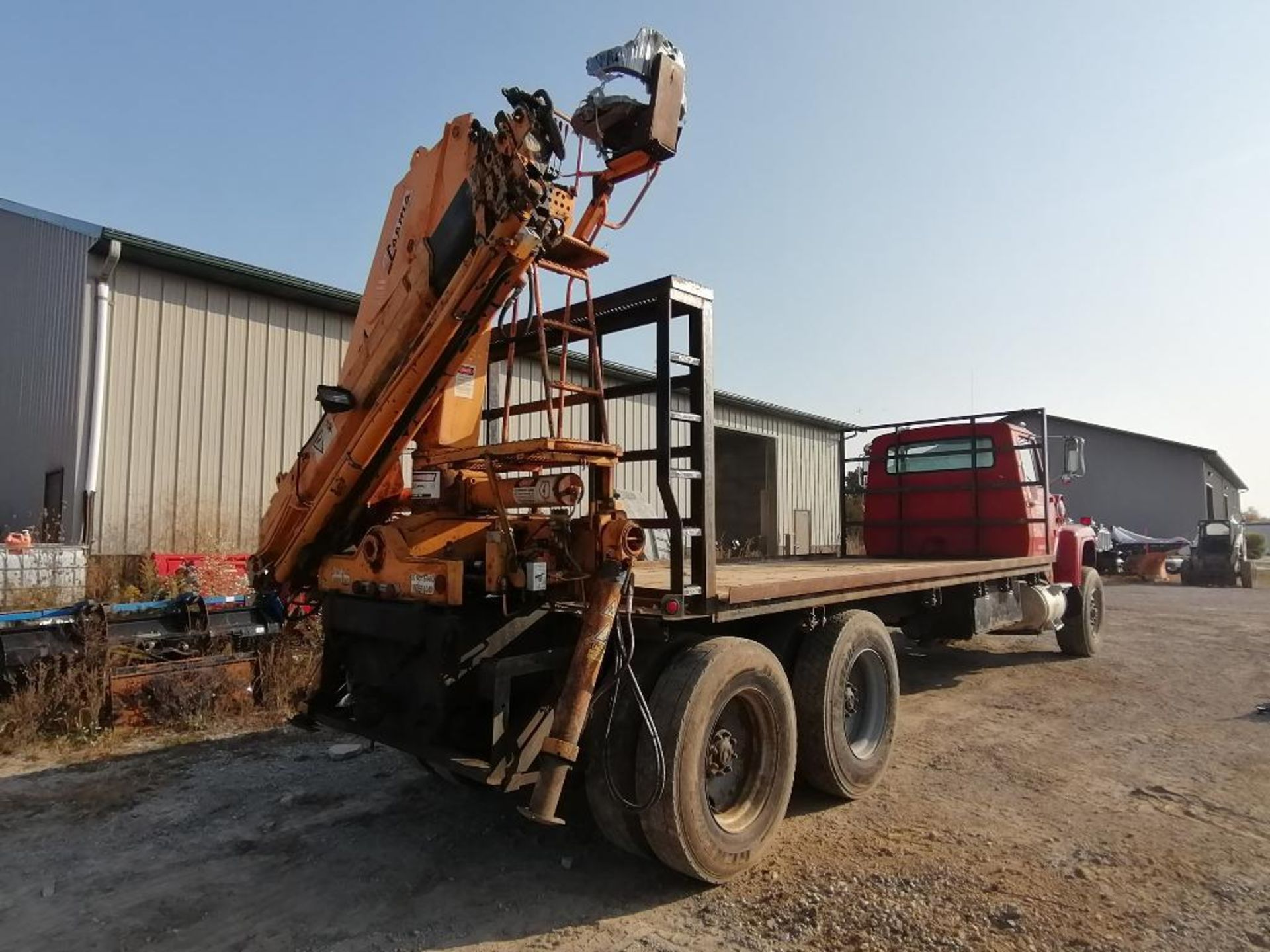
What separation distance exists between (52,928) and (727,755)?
2993 millimetres

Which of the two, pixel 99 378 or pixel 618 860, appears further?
pixel 99 378

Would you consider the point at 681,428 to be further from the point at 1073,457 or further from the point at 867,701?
the point at 1073,457

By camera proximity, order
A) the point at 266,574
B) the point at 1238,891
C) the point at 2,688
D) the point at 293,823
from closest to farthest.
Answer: the point at 1238,891, the point at 293,823, the point at 266,574, the point at 2,688

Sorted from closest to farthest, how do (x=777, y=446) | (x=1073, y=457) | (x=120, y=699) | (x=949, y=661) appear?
1. (x=120, y=699)
2. (x=1073, y=457)
3. (x=949, y=661)
4. (x=777, y=446)

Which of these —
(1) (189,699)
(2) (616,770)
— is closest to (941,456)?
(2) (616,770)

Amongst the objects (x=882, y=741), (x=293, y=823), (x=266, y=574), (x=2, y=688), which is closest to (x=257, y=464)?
(x=2, y=688)

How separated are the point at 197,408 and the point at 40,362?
112 inches

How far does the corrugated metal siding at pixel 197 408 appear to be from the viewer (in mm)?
9625

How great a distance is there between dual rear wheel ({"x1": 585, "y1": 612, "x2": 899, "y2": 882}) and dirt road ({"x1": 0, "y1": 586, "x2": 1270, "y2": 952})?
215 millimetres

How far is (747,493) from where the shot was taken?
21094 mm

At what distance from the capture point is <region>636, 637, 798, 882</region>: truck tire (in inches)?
144

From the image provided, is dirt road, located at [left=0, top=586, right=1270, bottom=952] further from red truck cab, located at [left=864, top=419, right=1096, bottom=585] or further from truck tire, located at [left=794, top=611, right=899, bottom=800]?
red truck cab, located at [left=864, top=419, right=1096, bottom=585]

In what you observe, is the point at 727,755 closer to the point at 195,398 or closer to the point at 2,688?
the point at 2,688

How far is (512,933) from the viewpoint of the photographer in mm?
3410
